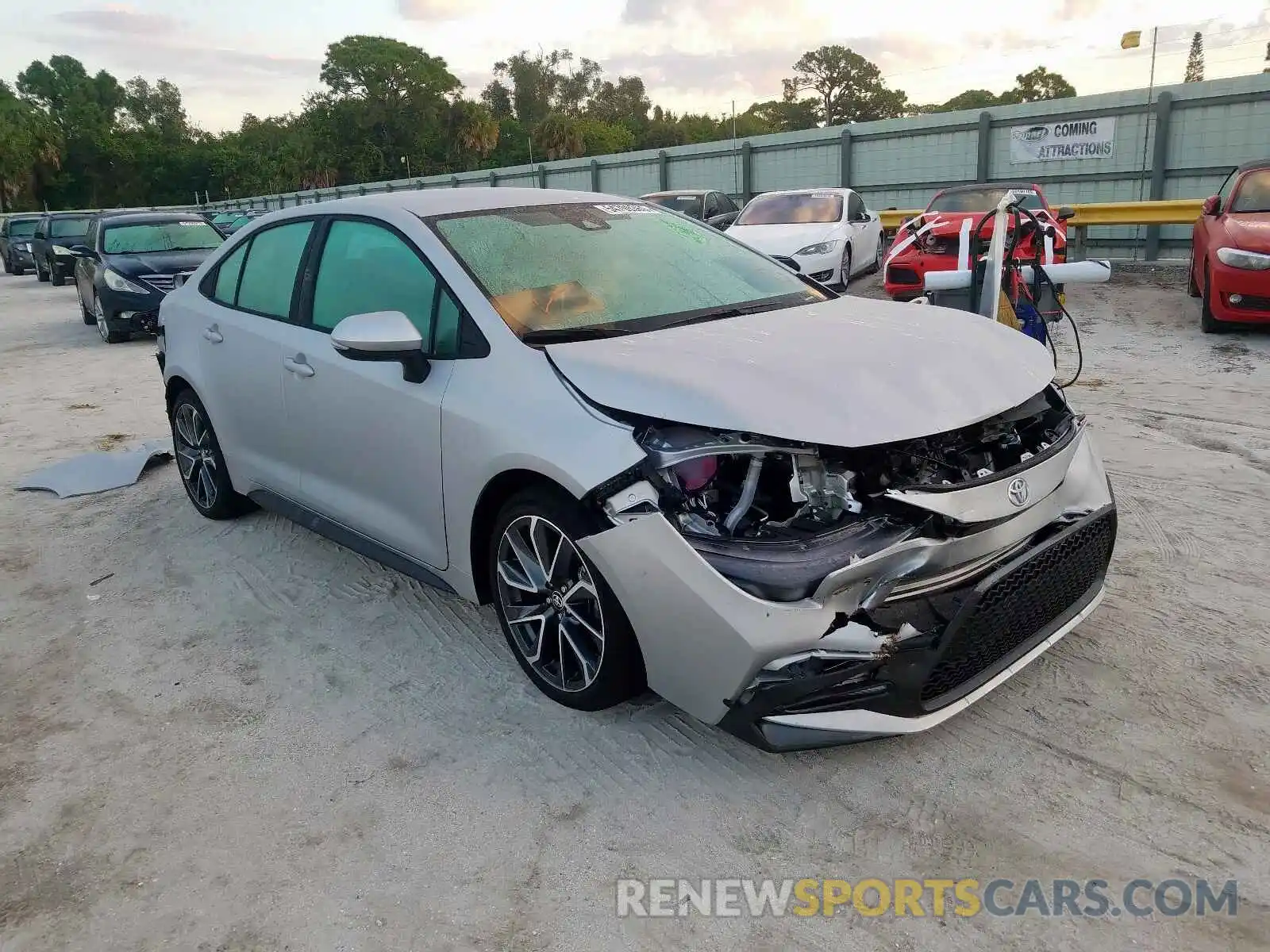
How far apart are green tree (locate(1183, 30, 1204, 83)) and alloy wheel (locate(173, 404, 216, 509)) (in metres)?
15.0

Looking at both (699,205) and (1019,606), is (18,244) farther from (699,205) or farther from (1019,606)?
(1019,606)

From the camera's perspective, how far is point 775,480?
275cm

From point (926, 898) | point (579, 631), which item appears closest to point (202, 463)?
point (579, 631)

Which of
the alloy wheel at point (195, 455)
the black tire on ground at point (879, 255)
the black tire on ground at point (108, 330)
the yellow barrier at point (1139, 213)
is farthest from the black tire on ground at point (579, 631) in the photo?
the black tire on ground at point (879, 255)

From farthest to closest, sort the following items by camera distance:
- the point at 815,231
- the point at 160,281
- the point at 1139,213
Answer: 1. the point at 1139,213
2. the point at 815,231
3. the point at 160,281

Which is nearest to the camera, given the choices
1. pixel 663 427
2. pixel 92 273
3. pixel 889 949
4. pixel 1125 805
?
pixel 889 949

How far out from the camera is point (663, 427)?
108 inches

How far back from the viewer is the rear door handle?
3916mm

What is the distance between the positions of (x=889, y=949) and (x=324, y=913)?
134 cm

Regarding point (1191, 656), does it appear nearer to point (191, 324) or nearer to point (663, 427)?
point (663, 427)

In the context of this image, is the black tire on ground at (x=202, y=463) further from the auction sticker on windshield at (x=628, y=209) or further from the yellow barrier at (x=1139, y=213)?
the yellow barrier at (x=1139, y=213)

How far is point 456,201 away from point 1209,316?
7.92 meters

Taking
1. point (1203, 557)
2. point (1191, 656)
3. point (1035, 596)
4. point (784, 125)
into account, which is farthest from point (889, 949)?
point (784, 125)

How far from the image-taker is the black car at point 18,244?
27203 millimetres
